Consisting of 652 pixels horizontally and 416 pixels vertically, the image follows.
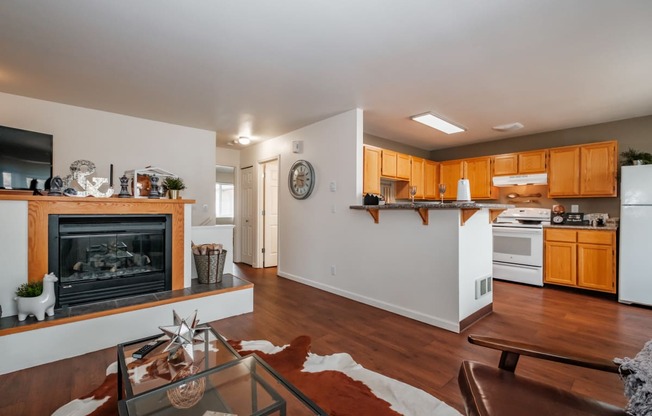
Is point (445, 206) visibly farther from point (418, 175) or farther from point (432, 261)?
point (418, 175)

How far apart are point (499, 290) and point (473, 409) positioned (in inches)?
146

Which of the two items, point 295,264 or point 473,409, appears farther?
point 295,264

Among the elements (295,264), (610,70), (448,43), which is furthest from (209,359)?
(610,70)

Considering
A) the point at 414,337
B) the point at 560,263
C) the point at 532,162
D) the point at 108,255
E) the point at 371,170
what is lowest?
the point at 414,337

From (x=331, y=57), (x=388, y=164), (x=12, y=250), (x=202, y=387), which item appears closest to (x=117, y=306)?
(x=12, y=250)

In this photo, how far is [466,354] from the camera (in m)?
2.33

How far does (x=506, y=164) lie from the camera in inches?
200

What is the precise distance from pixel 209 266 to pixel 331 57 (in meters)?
2.55

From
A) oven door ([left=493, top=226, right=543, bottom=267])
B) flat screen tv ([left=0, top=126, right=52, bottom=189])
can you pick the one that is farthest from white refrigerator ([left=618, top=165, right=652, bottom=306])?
flat screen tv ([left=0, top=126, right=52, bottom=189])

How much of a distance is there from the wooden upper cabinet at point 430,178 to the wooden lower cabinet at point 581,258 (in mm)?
1976

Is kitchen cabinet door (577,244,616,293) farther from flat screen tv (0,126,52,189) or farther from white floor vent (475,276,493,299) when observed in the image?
flat screen tv (0,126,52,189)

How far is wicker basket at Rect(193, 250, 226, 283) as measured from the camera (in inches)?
131

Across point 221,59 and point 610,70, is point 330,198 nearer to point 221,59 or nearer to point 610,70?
point 221,59

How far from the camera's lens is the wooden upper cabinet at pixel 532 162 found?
15.3 ft
